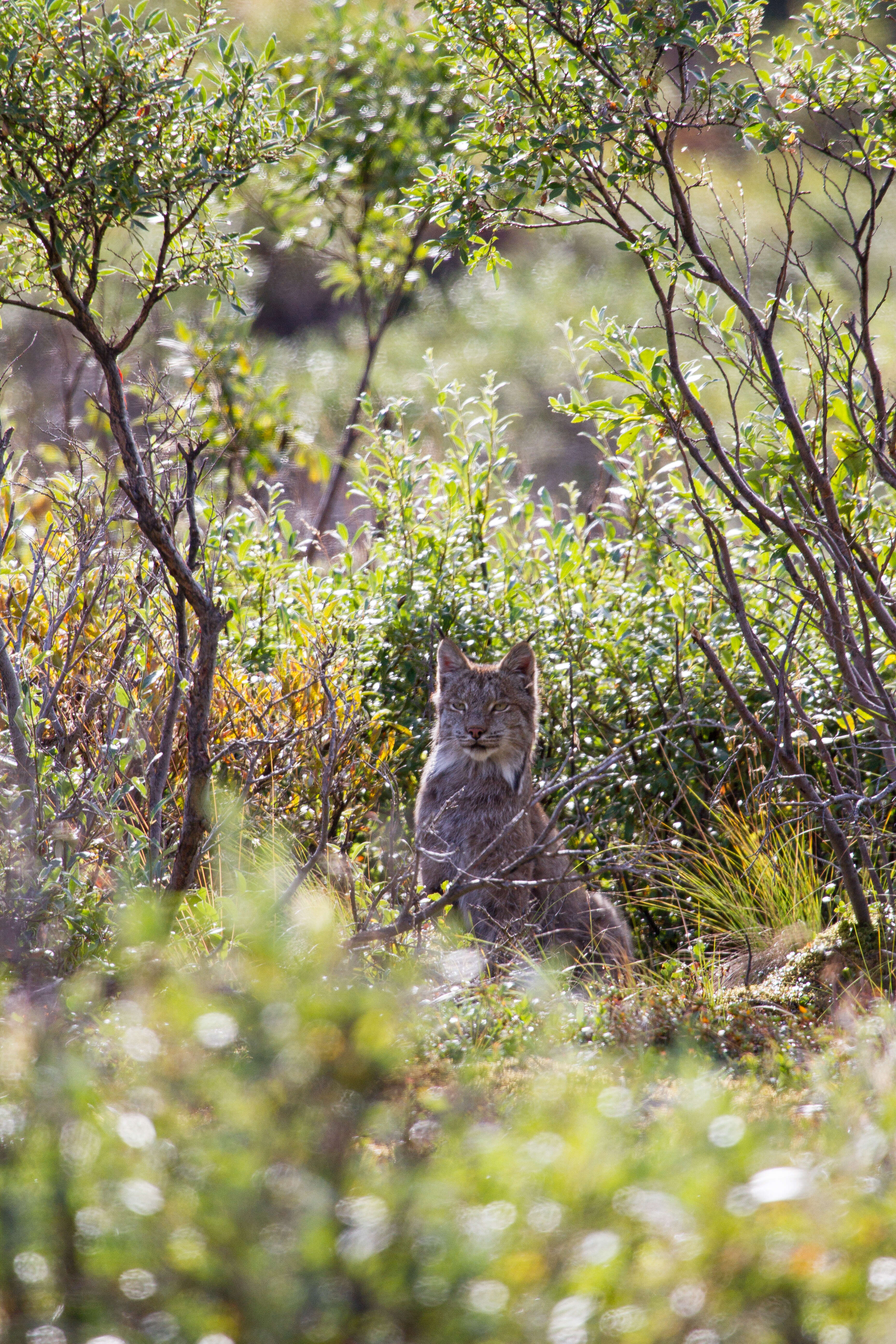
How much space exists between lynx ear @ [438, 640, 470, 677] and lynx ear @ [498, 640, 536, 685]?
0.19 meters

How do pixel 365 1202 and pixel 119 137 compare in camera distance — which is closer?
Answer: pixel 365 1202

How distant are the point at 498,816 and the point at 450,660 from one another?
2.71 feet

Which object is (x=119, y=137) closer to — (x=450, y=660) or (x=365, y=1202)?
(x=450, y=660)

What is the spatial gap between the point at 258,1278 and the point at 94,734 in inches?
140

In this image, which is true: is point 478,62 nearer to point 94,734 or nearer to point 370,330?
point 94,734

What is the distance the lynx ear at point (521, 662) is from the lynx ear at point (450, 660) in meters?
0.19

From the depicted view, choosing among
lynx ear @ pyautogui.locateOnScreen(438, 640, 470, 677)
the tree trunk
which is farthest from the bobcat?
the tree trunk

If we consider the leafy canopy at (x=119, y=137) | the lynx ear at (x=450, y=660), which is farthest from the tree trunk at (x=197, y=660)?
the lynx ear at (x=450, y=660)

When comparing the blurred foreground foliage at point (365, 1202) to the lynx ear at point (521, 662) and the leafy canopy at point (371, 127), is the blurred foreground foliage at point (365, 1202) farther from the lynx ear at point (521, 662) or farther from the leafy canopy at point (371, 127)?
the leafy canopy at point (371, 127)

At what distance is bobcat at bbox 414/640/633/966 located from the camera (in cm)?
501

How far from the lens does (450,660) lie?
5.66 meters

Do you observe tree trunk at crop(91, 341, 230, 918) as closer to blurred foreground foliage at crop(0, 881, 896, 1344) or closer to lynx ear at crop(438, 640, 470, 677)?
blurred foreground foliage at crop(0, 881, 896, 1344)

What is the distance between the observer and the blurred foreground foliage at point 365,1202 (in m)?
1.62

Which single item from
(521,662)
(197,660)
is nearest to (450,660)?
(521,662)
